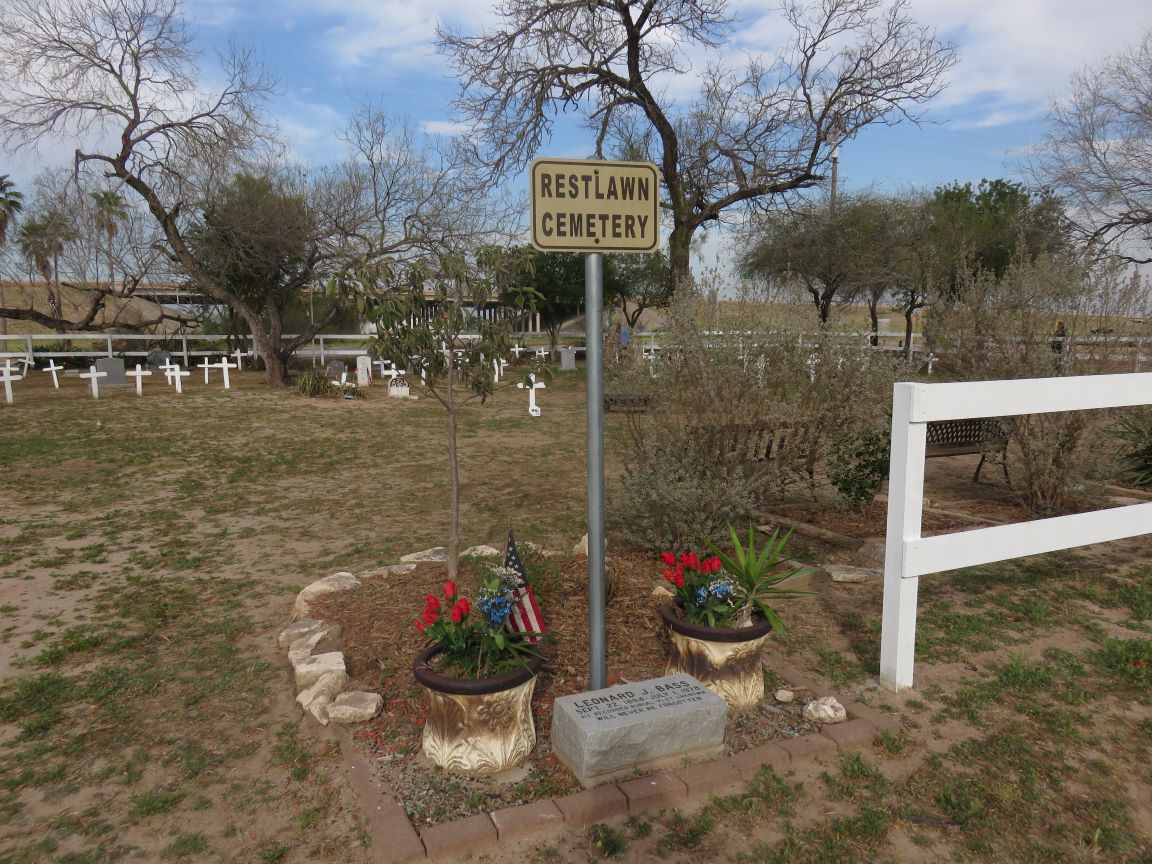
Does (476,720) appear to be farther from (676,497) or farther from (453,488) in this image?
(676,497)

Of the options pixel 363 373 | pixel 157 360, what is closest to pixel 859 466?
pixel 363 373

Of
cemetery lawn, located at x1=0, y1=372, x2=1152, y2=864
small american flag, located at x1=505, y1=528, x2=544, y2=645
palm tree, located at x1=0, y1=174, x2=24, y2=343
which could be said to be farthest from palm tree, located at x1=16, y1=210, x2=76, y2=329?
small american flag, located at x1=505, y1=528, x2=544, y2=645

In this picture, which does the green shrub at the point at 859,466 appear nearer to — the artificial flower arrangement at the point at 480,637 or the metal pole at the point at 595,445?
the metal pole at the point at 595,445

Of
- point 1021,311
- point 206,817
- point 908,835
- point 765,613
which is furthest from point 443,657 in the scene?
point 1021,311

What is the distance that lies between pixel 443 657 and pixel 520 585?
0.48 meters

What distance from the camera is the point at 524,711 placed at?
3.05m

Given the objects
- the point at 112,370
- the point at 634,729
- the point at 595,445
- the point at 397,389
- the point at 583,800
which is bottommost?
the point at 583,800

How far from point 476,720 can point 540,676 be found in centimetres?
80

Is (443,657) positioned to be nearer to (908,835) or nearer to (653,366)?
(908,835)

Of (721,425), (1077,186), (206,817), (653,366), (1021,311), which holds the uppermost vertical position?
(1077,186)

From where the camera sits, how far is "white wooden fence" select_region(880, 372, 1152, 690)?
11.2 feet

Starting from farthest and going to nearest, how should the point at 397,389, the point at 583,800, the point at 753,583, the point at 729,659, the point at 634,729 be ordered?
1. the point at 397,389
2. the point at 753,583
3. the point at 729,659
4. the point at 634,729
5. the point at 583,800

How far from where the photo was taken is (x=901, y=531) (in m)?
3.47

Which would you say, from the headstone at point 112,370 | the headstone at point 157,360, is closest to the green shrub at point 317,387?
the headstone at point 112,370
